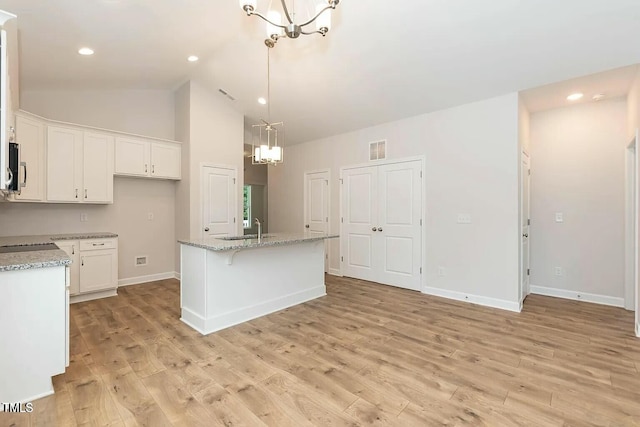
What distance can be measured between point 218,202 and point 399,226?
10.6 feet

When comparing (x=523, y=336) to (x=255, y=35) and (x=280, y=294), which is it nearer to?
(x=280, y=294)

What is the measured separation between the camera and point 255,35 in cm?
377

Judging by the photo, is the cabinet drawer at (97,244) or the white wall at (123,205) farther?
the white wall at (123,205)

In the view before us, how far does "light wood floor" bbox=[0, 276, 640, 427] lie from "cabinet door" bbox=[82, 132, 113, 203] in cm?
166

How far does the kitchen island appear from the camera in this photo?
319cm

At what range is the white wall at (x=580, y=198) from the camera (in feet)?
13.4

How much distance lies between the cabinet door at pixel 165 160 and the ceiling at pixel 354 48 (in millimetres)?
1041

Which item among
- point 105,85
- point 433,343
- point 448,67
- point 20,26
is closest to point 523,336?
point 433,343

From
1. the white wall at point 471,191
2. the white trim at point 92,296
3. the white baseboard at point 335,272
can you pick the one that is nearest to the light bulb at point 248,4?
the white wall at point 471,191

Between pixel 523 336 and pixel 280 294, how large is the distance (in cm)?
270

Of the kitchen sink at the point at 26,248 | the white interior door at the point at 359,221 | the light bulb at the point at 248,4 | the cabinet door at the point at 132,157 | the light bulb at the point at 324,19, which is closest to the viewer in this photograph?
the light bulb at the point at 248,4

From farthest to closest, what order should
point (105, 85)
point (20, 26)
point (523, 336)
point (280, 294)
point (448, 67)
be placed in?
point (105, 85) < point (280, 294) < point (448, 67) < point (523, 336) < point (20, 26)

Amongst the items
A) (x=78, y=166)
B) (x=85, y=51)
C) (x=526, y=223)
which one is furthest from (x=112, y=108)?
(x=526, y=223)

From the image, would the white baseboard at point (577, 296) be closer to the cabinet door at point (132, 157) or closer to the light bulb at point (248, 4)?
the light bulb at point (248, 4)
